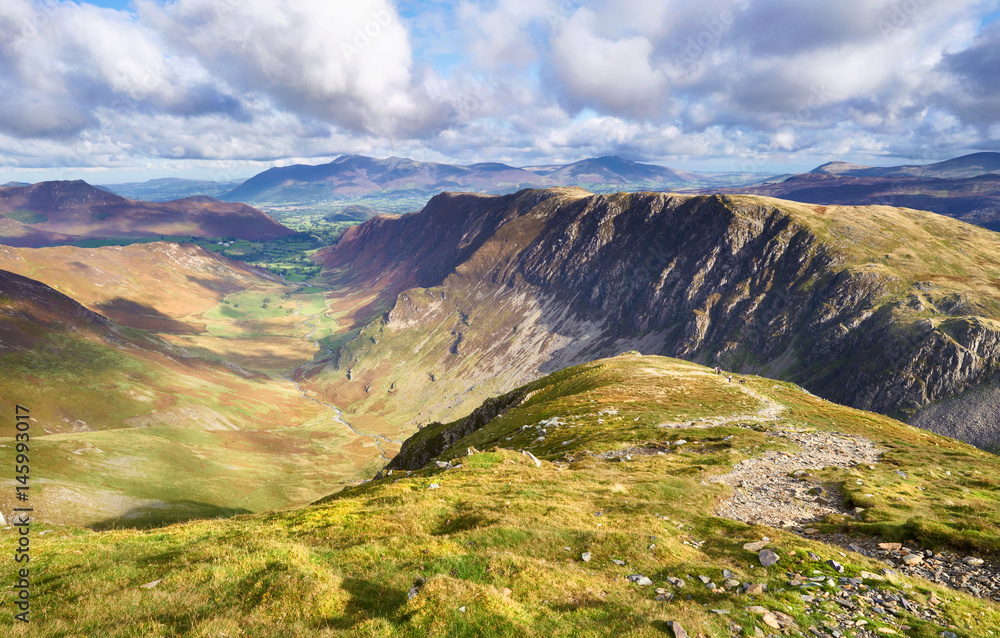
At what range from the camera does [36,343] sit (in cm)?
18688

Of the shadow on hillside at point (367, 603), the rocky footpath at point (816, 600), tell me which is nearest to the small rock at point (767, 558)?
the rocky footpath at point (816, 600)

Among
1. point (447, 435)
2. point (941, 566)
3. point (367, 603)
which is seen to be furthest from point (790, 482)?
point (447, 435)

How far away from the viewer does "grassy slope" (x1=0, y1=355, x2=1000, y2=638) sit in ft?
46.0

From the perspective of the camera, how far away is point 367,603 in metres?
15.6

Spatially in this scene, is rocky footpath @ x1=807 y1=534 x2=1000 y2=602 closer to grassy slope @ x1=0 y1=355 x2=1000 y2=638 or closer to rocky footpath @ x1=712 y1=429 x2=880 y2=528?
grassy slope @ x1=0 y1=355 x2=1000 y2=638

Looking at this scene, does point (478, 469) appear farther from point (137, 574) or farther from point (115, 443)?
point (115, 443)

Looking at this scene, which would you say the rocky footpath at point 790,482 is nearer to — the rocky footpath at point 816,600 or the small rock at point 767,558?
the small rock at point 767,558

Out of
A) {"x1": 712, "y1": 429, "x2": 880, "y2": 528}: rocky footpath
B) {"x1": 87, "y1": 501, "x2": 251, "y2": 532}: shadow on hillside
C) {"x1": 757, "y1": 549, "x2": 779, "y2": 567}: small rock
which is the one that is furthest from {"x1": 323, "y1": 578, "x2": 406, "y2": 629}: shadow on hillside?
{"x1": 87, "y1": 501, "x2": 251, "y2": 532}: shadow on hillside

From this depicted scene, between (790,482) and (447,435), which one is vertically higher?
(790,482)

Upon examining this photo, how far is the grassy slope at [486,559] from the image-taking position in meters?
14.0

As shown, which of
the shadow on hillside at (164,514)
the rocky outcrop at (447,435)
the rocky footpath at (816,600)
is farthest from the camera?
the rocky outcrop at (447,435)

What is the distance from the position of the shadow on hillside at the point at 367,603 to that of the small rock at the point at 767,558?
1613cm

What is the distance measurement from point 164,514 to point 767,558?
109 metres

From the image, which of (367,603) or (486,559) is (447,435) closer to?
(486,559)
